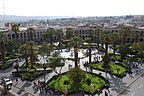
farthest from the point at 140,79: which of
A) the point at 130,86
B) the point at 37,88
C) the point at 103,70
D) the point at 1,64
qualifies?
the point at 1,64

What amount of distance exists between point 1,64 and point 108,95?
117 ft

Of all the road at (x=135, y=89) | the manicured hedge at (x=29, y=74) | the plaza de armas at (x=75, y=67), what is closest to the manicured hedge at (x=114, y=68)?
the plaza de armas at (x=75, y=67)

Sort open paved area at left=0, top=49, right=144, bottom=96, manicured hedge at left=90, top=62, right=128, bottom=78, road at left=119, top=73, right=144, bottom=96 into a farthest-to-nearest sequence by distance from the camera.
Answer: manicured hedge at left=90, top=62, right=128, bottom=78, open paved area at left=0, top=49, right=144, bottom=96, road at left=119, top=73, right=144, bottom=96

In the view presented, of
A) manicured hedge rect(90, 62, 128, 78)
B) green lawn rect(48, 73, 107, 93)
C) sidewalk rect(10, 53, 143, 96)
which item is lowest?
sidewalk rect(10, 53, 143, 96)

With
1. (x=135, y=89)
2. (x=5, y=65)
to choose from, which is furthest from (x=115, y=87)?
(x=5, y=65)

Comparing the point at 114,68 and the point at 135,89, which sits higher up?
the point at 114,68

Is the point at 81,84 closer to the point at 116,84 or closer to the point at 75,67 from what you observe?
the point at 75,67

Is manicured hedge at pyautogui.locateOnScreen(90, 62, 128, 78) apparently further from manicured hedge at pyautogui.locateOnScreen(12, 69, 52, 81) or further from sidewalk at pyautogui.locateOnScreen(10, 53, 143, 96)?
manicured hedge at pyautogui.locateOnScreen(12, 69, 52, 81)

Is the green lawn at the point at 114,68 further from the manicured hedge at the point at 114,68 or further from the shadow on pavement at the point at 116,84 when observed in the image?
the shadow on pavement at the point at 116,84

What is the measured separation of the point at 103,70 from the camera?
5303 cm

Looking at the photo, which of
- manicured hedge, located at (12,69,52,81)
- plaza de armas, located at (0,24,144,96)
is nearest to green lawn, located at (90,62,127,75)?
plaza de armas, located at (0,24,144,96)

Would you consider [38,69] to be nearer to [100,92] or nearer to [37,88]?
[37,88]

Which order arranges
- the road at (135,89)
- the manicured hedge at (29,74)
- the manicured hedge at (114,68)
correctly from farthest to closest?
the manicured hedge at (114,68), the manicured hedge at (29,74), the road at (135,89)

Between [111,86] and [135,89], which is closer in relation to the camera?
[135,89]
